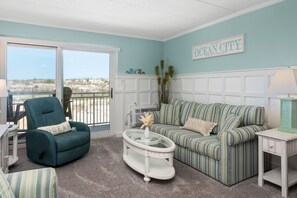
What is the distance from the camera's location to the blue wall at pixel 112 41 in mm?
3697

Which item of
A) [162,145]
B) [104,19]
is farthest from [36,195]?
[104,19]

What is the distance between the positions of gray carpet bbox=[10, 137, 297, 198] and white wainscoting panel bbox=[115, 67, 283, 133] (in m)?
1.17

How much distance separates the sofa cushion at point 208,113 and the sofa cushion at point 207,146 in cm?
43

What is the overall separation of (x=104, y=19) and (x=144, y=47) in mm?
1516

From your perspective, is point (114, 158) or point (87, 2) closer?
point (87, 2)

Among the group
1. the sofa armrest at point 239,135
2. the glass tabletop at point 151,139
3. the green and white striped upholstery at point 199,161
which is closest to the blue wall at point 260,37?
the sofa armrest at point 239,135

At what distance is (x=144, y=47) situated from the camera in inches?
195

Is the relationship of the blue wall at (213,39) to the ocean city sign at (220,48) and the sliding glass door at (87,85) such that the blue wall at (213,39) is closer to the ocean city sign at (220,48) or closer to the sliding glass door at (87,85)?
the ocean city sign at (220,48)

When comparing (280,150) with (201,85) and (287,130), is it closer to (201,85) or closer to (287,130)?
(287,130)

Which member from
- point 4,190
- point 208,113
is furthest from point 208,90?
point 4,190

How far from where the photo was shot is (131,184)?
2.40m

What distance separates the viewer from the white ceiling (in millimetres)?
2910

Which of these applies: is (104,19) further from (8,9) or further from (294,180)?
(294,180)

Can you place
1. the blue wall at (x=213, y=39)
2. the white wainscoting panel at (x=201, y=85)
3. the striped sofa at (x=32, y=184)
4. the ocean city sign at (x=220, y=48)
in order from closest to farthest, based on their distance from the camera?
the striped sofa at (x=32, y=184) → the blue wall at (x=213, y=39) → the ocean city sign at (x=220, y=48) → the white wainscoting panel at (x=201, y=85)
